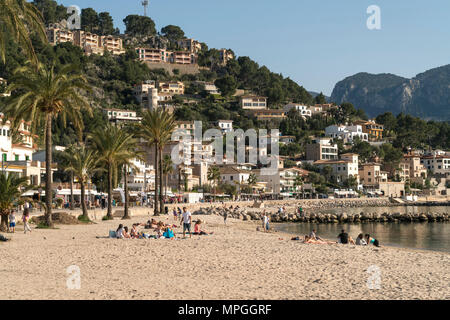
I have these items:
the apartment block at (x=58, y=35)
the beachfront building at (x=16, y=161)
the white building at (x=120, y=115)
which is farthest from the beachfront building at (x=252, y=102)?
the beachfront building at (x=16, y=161)

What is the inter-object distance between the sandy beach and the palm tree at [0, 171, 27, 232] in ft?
7.57

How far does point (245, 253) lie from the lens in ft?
60.9

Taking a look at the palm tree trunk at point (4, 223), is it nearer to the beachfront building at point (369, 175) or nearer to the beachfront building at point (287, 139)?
the beachfront building at point (369, 175)

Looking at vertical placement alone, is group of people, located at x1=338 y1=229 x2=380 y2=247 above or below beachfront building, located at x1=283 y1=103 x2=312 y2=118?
below

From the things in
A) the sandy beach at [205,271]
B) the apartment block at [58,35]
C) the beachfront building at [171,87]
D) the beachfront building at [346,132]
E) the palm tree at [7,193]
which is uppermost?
the apartment block at [58,35]

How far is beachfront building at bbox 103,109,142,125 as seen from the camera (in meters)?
136

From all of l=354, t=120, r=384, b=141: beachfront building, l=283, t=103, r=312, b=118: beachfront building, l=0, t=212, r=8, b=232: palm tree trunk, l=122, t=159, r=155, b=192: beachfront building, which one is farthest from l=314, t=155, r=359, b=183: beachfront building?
l=0, t=212, r=8, b=232: palm tree trunk

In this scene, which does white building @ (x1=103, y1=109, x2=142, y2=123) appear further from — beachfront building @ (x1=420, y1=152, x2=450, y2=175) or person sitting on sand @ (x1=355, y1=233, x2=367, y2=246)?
person sitting on sand @ (x1=355, y1=233, x2=367, y2=246)

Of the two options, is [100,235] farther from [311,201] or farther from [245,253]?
[311,201]

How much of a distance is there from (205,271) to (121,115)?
129998 millimetres

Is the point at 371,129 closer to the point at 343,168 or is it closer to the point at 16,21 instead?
the point at 343,168

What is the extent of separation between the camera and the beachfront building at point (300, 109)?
169 meters

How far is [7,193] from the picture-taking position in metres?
22.7

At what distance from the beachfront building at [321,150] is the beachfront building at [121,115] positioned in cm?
4746
